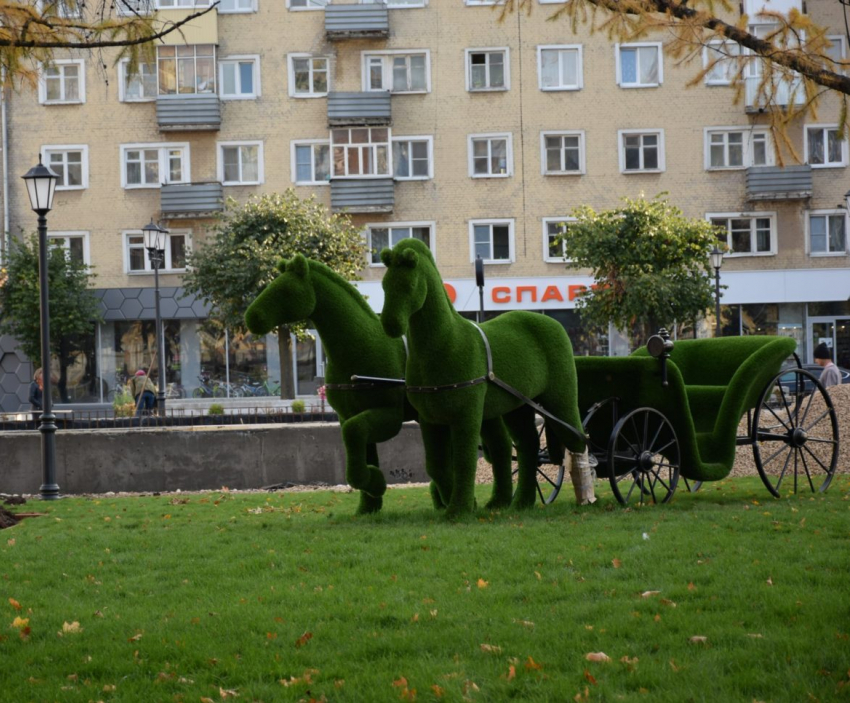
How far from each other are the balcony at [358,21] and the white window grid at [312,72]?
1.11 meters

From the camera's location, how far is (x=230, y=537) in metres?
10.1

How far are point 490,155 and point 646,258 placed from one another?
1077cm

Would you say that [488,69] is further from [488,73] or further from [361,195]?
[361,195]

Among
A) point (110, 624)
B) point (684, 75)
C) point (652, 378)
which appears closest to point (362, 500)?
point (652, 378)

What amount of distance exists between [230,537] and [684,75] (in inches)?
1509

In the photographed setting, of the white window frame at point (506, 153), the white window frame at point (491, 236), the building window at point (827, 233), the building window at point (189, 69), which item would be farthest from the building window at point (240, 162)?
the building window at point (827, 233)

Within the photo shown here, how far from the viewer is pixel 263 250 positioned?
1404 inches

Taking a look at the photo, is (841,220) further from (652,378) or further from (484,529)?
(484,529)

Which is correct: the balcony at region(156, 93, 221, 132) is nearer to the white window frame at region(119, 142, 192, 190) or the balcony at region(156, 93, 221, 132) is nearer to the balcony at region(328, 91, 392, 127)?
the white window frame at region(119, 142, 192, 190)

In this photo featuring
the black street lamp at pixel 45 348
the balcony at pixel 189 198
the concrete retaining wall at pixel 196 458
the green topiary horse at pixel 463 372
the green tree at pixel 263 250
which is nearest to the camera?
the green topiary horse at pixel 463 372

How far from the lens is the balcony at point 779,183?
144 feet

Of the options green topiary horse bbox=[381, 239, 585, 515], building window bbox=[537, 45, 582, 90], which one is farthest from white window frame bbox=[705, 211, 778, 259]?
green topiary horse bbox=[381, 239, 585, 515]

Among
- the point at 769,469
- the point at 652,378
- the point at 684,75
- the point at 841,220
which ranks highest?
the point at 684,75

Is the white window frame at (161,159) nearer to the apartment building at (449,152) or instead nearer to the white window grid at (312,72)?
the apartment building at (449,152)
